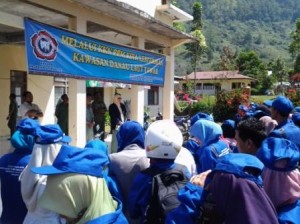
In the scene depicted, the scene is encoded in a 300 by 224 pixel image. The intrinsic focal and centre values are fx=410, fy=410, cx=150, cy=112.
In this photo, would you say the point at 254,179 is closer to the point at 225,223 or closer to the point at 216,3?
the point at 225,223

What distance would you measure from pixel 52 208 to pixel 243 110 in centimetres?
647

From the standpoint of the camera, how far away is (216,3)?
7505 inches

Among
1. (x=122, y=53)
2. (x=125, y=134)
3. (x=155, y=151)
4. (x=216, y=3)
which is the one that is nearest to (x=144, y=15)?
(x=122, y=53)

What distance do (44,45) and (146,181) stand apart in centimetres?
563

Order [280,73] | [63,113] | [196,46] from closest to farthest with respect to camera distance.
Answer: [63,113], [196,46], [280,73]

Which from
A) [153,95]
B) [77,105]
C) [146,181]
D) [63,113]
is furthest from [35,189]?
[153,95]

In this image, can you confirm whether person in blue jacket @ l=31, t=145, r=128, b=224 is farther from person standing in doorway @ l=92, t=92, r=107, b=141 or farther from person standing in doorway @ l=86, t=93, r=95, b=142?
person standing in doorway @ l=92, t=92, r=107, b=141

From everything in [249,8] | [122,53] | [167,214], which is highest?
[249,8]

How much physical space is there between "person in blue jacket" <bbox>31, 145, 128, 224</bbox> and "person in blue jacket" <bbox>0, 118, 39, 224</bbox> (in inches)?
40.4

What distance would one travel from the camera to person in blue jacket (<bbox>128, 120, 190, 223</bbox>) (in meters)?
2.73

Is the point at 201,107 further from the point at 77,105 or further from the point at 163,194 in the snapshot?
the point at 163,194

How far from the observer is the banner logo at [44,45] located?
754 cm

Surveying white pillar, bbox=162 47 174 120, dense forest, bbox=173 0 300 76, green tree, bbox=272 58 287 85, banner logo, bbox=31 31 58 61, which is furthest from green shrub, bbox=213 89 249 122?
dense forest, bbox=173 0 300 76

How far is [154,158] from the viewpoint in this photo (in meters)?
2.81
